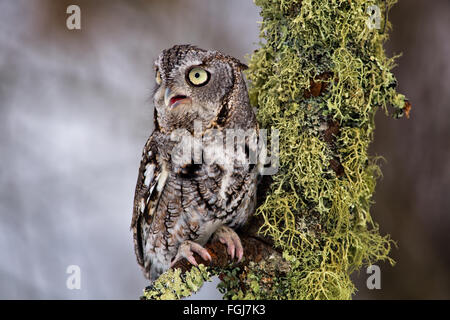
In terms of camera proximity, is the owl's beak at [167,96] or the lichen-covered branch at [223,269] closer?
the lichen-covered branch at [223,269]

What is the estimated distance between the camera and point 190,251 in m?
1.36

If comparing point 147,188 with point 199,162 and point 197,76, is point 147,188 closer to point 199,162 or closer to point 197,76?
point 199,162

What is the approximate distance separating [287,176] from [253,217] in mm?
237

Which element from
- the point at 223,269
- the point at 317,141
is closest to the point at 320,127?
the point at 317,141

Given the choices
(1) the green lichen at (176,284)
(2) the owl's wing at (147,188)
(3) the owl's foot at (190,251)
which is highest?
(2) the owl's wing at (147,188)

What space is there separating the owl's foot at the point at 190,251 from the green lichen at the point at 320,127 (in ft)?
0.67

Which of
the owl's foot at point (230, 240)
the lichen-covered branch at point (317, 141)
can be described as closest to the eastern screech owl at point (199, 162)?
the owl's foot at point (230, 240)

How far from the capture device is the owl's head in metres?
1.30

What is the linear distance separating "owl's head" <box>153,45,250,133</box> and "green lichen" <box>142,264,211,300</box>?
0.50 metres

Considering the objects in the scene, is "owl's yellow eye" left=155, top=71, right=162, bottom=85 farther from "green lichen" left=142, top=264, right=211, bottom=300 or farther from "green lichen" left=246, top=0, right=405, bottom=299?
"green lichen" left=142, top=264, right=211, bottom=300

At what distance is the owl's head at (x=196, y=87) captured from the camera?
4.26 feet

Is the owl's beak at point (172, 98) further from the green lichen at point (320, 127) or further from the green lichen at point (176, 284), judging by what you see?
the green lichen at point (176, 284)
